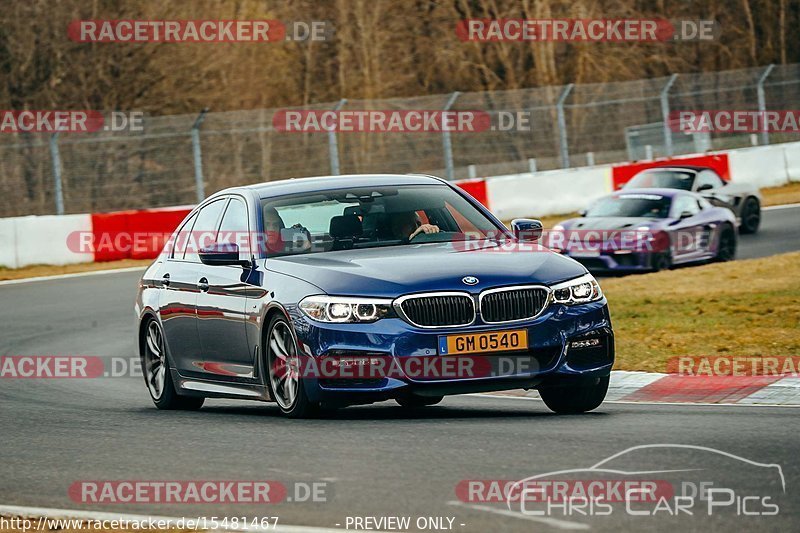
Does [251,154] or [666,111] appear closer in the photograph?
[666,111]

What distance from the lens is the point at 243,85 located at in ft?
145

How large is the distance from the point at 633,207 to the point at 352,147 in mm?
18047

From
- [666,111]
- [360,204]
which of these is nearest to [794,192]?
[666,111]

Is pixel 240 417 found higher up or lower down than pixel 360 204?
lower down

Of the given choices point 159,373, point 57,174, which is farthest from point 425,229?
point 57,174

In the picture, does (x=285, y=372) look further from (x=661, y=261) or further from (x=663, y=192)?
(x=663, y=192)

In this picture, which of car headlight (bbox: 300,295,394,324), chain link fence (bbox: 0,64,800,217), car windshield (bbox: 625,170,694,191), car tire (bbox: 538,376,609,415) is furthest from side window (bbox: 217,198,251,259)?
chain link fence (bbox: 0,64,800,217)

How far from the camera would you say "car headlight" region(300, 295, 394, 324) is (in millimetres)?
A: 8531

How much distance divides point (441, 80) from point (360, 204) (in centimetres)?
3800

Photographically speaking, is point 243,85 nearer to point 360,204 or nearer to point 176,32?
point 176,32

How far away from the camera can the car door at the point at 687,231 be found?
20.5 meters

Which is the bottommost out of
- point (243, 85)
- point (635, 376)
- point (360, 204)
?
point (635, 376)

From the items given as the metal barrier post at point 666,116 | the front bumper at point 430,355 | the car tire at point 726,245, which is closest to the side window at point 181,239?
the front bumper at point 430,355

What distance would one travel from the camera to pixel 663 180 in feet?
80.0
